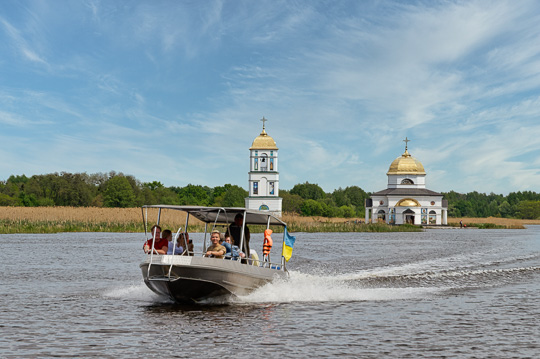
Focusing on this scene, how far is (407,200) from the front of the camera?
12281cm

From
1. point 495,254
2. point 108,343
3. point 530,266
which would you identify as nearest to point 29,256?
point 108,343

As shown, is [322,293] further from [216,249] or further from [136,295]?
[136,295]

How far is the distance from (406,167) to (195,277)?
385 ft

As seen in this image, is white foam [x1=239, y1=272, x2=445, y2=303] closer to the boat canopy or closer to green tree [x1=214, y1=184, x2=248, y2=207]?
the boat canopy

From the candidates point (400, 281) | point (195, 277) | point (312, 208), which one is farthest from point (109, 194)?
point (195, 277)

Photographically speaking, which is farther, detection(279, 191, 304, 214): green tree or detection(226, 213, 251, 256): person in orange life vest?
detection(279, 191, 304, 214): green tree

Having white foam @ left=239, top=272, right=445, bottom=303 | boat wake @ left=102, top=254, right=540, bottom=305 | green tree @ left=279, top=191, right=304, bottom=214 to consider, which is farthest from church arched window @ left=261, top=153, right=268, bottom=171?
white foam @ left=239, top=272, right=445, bottom=303

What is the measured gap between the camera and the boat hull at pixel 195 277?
650 inches

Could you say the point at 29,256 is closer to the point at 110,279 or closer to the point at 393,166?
the point at 110,279

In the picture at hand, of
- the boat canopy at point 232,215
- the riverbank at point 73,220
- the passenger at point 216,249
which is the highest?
the riverbank at point 73,220

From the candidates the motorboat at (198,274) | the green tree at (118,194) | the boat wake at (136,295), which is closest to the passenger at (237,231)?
the motorboat at (198,274)

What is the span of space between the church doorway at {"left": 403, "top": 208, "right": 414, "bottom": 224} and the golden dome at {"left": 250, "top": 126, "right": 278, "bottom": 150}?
28732 millimetres

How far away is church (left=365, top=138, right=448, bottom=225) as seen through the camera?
123m

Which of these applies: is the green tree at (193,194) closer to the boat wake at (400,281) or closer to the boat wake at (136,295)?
the boat wake at (400,281)
